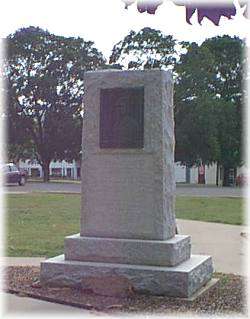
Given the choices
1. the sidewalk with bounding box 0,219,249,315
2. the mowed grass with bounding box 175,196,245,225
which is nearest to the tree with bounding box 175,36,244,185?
the mowed grass with bounding box 175,196,245,225

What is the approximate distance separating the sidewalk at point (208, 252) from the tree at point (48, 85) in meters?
31.2

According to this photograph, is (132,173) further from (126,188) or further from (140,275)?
(140,275)

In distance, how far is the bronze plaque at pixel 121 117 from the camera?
239 inches

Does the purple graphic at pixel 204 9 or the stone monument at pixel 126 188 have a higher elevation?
the purple graphic at pixel 204 9

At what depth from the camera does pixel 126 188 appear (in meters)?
6.08

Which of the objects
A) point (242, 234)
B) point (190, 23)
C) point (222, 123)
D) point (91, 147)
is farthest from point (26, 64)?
point (190, 23)

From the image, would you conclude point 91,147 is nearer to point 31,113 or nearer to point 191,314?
point 191,314

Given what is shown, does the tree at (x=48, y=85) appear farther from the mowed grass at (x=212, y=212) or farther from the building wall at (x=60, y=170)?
the mowed grass at (x=212, y=212)

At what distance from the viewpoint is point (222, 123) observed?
4341 centimetres

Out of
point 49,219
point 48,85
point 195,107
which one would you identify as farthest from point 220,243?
point 48,85

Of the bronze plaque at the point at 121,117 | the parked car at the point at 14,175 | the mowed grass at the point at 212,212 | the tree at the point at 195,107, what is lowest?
the mowed grass at the point at 212,212

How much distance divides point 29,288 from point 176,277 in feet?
4.74

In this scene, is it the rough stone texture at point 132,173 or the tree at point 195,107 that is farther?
the tree at point 195,107

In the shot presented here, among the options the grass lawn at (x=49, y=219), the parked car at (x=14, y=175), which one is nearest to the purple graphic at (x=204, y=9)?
the grass lawn at (x=49, y=219)
